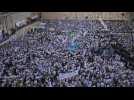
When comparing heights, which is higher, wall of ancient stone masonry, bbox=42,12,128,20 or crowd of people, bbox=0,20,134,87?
wall of ancient stone masonry, bbox=42,12,128,20

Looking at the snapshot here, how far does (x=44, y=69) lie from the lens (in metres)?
2.93

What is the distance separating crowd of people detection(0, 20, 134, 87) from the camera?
2877mm

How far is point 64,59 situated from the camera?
9.64 ft

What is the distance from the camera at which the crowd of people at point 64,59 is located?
2.88 metres

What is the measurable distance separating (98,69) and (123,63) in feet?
1.18

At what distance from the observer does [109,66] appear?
2889 mm

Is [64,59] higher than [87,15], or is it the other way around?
[87,15]

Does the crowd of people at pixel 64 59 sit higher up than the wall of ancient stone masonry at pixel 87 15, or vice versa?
the wall of ancient stone masonry at pixel 87 15

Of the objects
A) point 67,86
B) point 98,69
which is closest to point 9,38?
point 67,86
